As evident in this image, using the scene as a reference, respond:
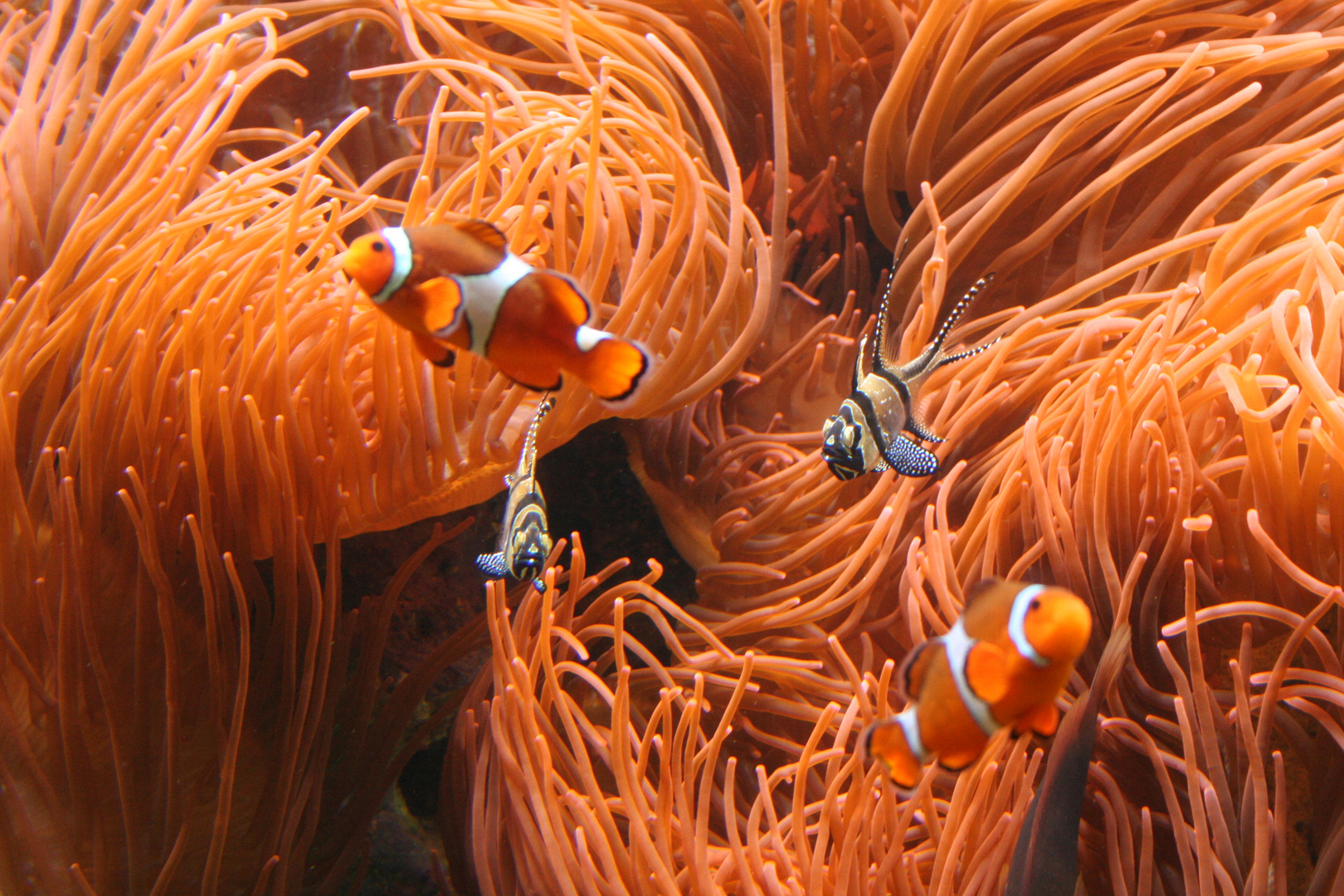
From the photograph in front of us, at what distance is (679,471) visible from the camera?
201 cm

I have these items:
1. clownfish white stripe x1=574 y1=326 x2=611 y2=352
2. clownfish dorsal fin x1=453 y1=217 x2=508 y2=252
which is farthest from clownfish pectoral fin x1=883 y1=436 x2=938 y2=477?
clownfish dorsal fin x1=453 y1=217 x2=508 y2=252

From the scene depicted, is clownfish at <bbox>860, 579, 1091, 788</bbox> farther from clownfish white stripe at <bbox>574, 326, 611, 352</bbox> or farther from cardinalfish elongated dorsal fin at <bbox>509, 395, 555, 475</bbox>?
cardinalfish elongated dorsal fin at <bbox>509, 395, 555, 475</bbox>

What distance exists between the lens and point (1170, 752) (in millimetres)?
1338

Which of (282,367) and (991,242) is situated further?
(991,242)

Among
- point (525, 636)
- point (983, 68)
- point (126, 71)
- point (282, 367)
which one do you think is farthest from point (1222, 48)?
point (126, 71)

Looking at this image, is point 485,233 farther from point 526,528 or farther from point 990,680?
point 990,680

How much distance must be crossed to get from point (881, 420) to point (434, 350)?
0.74m

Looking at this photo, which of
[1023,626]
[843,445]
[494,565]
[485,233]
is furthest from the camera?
[494,565]

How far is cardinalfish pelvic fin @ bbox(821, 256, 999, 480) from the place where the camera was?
1399 mm

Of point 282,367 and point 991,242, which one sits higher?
point 991,242

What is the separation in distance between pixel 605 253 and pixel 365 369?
52cm

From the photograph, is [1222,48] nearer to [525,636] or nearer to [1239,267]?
[1239,267]

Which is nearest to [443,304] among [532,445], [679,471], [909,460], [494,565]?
[532,445]

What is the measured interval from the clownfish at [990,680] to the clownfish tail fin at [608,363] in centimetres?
47
